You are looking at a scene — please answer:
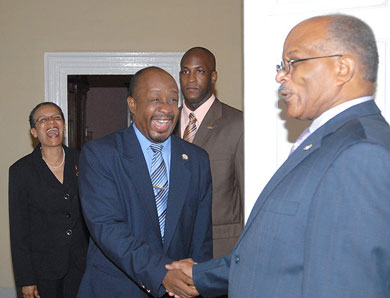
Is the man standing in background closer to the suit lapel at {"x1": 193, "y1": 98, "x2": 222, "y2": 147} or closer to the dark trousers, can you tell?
the suit lapel at {"x1": 193, "y1": 98, "x2": 222, "y2": 147}

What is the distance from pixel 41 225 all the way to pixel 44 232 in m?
0.05

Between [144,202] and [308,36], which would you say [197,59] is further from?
[308,36]

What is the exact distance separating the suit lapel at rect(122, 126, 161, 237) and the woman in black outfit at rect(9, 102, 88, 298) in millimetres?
1114

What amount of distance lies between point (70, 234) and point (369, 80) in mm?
2331

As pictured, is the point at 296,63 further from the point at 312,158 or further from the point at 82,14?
the point at 82,14

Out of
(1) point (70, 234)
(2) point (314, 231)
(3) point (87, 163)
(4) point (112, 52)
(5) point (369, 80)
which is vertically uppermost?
(4) point (112, 52)

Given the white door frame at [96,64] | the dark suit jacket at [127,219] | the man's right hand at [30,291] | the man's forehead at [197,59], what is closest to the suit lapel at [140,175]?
the dark suit jacket at [127,219]

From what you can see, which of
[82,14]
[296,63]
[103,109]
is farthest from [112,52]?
[103,109]

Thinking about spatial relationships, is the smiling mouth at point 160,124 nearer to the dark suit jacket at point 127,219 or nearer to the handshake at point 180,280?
the dark suit jacket at point 127,219

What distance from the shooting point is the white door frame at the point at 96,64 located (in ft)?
15.6

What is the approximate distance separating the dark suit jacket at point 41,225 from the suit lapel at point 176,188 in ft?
3.78

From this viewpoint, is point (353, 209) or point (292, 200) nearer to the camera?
point (353, 209)

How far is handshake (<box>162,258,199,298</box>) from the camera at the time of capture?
2111 mm

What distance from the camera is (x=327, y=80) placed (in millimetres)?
1424
